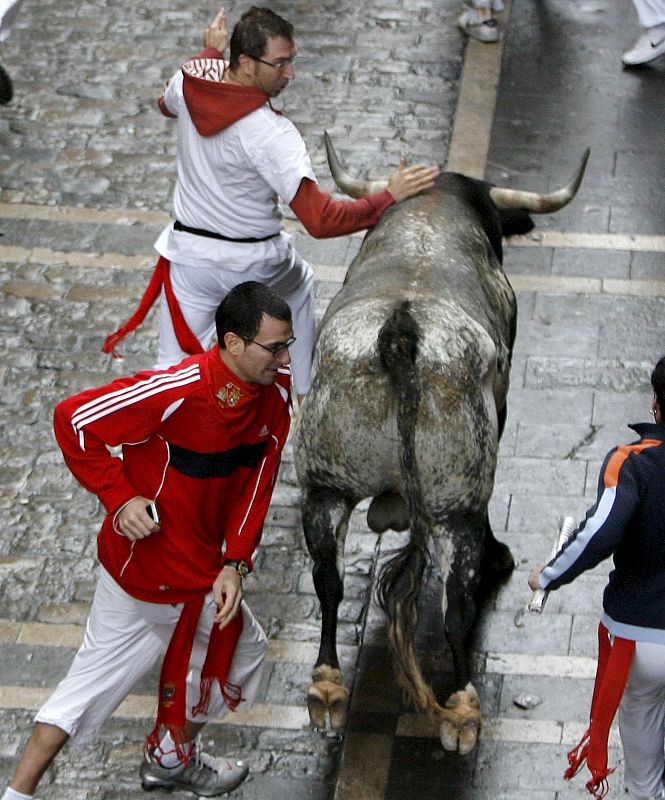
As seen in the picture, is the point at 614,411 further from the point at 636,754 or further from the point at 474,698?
the point at 636,754

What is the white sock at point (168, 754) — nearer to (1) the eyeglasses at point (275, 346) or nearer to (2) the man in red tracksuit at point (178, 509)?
(2) the man in red tracksuit at point (178, 509)

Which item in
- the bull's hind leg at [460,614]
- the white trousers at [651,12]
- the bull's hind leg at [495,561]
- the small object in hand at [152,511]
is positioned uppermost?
the small object in hand at [152,511]

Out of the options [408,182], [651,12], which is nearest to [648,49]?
[651,12]

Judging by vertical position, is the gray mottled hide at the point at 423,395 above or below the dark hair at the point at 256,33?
below

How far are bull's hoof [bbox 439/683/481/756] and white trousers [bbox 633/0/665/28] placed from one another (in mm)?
7884

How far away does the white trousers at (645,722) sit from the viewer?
4.98 m

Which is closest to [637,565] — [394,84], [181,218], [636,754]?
[636,754]

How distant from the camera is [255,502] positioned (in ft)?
17.4

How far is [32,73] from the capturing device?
41.1 feet

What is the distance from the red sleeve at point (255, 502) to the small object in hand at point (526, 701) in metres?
1.73

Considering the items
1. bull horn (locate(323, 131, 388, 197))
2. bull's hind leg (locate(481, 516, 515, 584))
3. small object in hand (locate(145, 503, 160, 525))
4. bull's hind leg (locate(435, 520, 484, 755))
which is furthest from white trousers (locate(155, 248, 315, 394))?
small object in hand (locate(145, 503, 160, 525))

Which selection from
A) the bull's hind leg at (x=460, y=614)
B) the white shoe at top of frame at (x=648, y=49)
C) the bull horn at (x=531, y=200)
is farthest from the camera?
the white shoe at top of frame at (x=648, y=49)

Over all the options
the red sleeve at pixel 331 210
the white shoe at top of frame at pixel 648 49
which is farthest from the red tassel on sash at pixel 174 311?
the white shoe at top of frame at pixel 648 49

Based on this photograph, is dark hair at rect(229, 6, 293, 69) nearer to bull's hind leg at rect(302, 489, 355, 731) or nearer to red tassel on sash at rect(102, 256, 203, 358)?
red tassel on sash at rect(102, 256, 203, 358)
